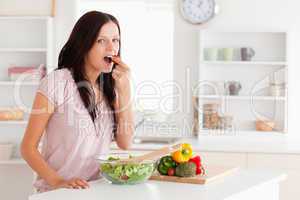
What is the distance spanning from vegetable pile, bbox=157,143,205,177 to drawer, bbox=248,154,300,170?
1772mm

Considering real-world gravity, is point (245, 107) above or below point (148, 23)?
below

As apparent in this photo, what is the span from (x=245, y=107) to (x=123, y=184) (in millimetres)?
2712

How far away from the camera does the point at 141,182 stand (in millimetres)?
2568

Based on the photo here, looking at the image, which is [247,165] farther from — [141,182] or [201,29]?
[141,182]

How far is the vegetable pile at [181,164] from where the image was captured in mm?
2673

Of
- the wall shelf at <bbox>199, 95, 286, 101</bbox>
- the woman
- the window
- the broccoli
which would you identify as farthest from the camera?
the window

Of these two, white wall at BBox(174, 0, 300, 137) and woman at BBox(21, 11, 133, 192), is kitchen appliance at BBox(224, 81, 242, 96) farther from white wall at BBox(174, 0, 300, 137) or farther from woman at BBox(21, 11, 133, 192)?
Result: woman at BBox(21, 11, 133, 192)

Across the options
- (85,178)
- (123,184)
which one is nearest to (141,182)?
(123,184)

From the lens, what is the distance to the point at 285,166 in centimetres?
439

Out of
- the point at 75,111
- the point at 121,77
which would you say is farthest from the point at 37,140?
the point at 121,77

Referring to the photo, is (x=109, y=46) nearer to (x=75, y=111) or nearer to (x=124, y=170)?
(x=75, y=111)

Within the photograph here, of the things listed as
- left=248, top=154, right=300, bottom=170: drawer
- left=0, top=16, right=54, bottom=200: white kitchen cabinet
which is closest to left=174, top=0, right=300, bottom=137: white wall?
left=248, top=154, right=300, bottom=170: drawer

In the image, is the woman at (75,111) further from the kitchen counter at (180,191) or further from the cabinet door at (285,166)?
the cabinet door at (285,166)

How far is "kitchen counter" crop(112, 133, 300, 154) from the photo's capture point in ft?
14.6
